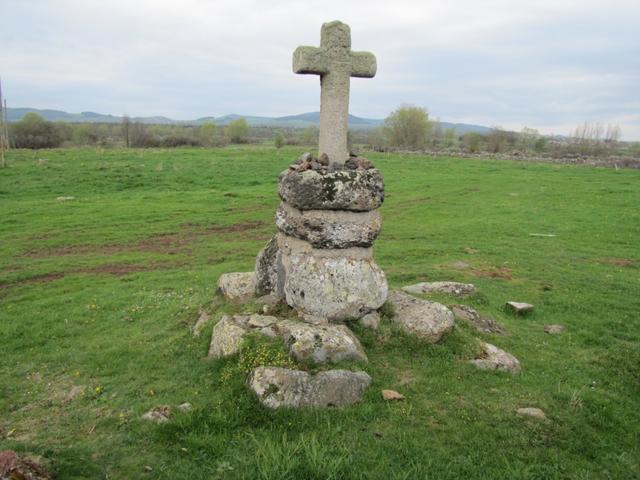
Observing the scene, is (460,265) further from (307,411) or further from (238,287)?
(307,411)

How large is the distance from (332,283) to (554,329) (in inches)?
218

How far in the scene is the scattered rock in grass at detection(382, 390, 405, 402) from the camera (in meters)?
7.01

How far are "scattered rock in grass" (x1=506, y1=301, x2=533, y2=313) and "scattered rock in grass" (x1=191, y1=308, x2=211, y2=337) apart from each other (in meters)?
7.12

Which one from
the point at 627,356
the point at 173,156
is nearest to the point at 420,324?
the point at 627,356

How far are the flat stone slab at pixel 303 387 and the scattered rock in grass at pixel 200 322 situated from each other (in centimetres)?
262

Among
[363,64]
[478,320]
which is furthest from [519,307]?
[363,64]

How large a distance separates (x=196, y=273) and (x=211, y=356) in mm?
7861

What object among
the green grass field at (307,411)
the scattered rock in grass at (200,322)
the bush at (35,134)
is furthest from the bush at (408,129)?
the scattered rock in grass at (200,322)

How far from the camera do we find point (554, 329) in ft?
36.0

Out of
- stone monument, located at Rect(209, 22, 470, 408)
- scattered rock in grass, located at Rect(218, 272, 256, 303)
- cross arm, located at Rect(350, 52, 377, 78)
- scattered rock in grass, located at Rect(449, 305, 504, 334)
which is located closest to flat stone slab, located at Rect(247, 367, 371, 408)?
stone monument, located at Rect(209, 22, 470, 408)

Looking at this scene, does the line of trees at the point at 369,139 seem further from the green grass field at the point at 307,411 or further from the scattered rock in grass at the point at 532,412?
the scattered rock in grass at the point at 532,412

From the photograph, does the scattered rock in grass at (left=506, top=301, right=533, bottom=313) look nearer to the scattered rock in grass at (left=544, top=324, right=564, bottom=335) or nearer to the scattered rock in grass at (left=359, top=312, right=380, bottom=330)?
the scattered rock in grass at (left=544, top=324, right=564, bottom=335)

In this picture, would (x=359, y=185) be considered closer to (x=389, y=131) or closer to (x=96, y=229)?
(x=96, y=229)

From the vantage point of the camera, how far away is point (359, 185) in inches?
345
